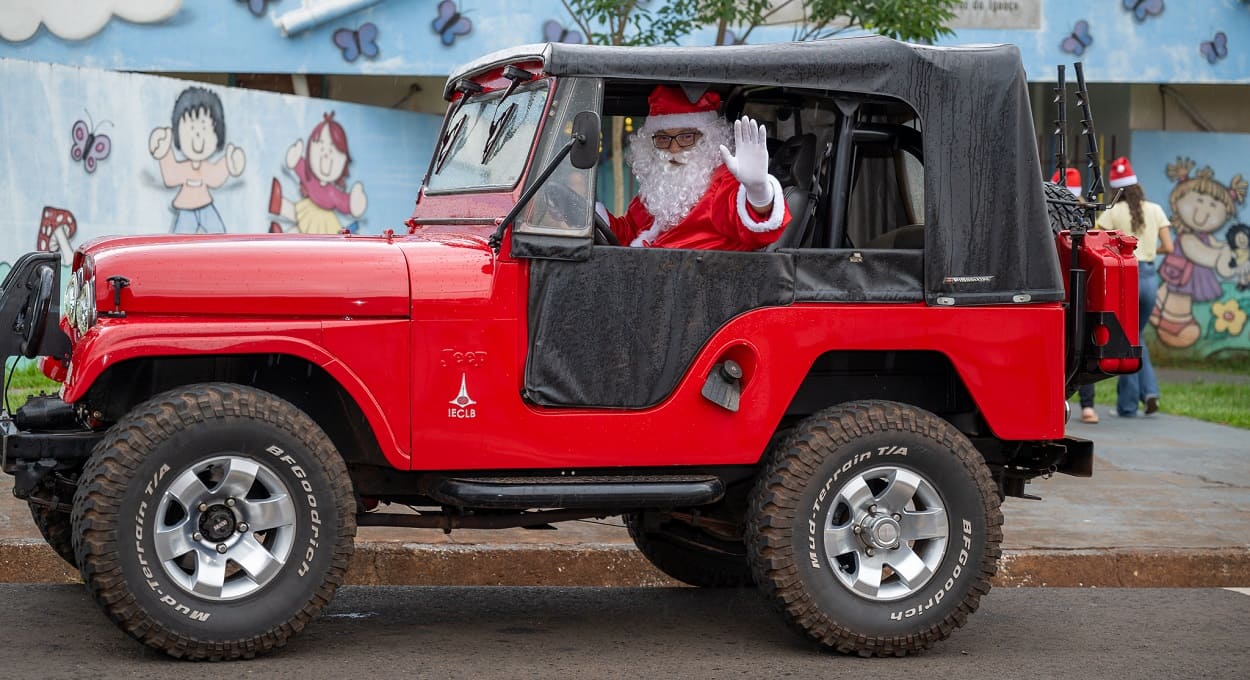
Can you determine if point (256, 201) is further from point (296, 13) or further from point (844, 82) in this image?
point (844, 82)

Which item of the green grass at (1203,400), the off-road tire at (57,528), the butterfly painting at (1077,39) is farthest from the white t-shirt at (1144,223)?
the off-road tire at (57,528)

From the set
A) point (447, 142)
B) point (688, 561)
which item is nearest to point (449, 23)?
point (447, 142)

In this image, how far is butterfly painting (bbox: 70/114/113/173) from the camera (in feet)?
43.9

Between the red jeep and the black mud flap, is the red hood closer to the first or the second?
the red jeep

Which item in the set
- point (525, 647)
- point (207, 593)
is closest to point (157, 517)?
point (207, 593)

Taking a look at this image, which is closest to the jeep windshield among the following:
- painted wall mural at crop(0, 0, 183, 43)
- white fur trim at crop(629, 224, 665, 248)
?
white fur trim at crop(629, 224, 665, 248)

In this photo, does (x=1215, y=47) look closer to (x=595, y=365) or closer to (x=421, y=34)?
(x=421, y=34)

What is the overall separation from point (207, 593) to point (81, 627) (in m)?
0.98

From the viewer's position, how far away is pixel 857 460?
212 inches

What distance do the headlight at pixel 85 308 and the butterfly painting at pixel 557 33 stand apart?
36.7 feet

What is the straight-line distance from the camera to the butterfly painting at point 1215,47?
56.4 ft

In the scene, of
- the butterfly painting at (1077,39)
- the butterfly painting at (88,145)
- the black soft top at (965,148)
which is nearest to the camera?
the black soft top at (965,148)

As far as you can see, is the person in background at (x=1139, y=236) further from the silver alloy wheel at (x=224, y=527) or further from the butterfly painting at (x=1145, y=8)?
the silver alloy wheel at (x=224, y=527)

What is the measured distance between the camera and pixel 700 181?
5664mm
